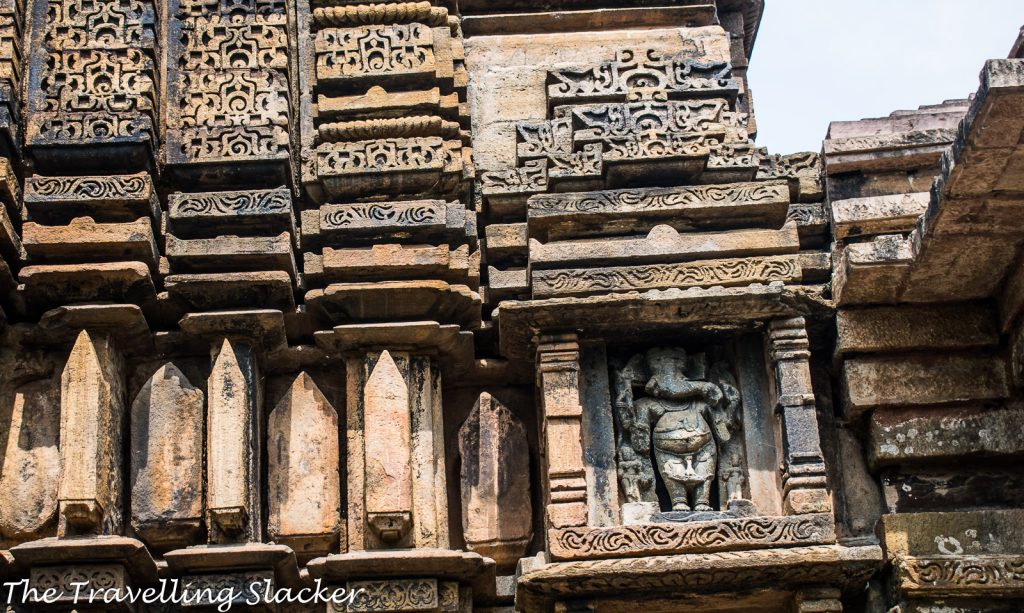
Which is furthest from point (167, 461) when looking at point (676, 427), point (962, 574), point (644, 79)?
point (962, 574)

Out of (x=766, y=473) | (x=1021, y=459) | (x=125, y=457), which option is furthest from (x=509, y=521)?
(x=1021, y=459)

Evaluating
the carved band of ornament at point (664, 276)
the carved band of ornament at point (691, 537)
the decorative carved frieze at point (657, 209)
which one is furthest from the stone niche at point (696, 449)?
the decorative carved frieze at point (657, 209)

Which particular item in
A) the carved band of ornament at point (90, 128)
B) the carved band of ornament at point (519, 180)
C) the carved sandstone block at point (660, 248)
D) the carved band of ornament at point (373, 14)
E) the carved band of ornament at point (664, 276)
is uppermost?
the carved band of ornament at point (373, 14)

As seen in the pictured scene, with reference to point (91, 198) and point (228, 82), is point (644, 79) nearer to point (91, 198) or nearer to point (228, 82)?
point (228, 82)

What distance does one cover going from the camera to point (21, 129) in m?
9.93

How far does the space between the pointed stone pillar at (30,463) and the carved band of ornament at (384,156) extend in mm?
1859

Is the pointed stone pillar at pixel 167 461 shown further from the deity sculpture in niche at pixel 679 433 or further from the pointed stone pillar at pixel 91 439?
the deity sculpture in niche at pixel 679 433

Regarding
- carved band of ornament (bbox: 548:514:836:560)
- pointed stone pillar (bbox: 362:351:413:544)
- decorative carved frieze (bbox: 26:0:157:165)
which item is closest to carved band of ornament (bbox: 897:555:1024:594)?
carved band of ornament (bbox: 548:514:836:560)

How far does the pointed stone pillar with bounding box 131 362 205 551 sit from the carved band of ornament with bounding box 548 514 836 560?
1.84 m

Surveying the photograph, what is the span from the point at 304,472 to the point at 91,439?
3.49 feet

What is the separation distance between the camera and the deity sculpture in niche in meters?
9.13

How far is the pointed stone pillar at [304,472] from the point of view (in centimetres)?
920

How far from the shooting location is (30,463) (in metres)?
9.31

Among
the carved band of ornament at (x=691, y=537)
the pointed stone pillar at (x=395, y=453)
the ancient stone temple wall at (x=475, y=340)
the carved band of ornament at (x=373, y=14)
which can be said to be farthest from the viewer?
the carved band of ornament at (x=373, y=14)
